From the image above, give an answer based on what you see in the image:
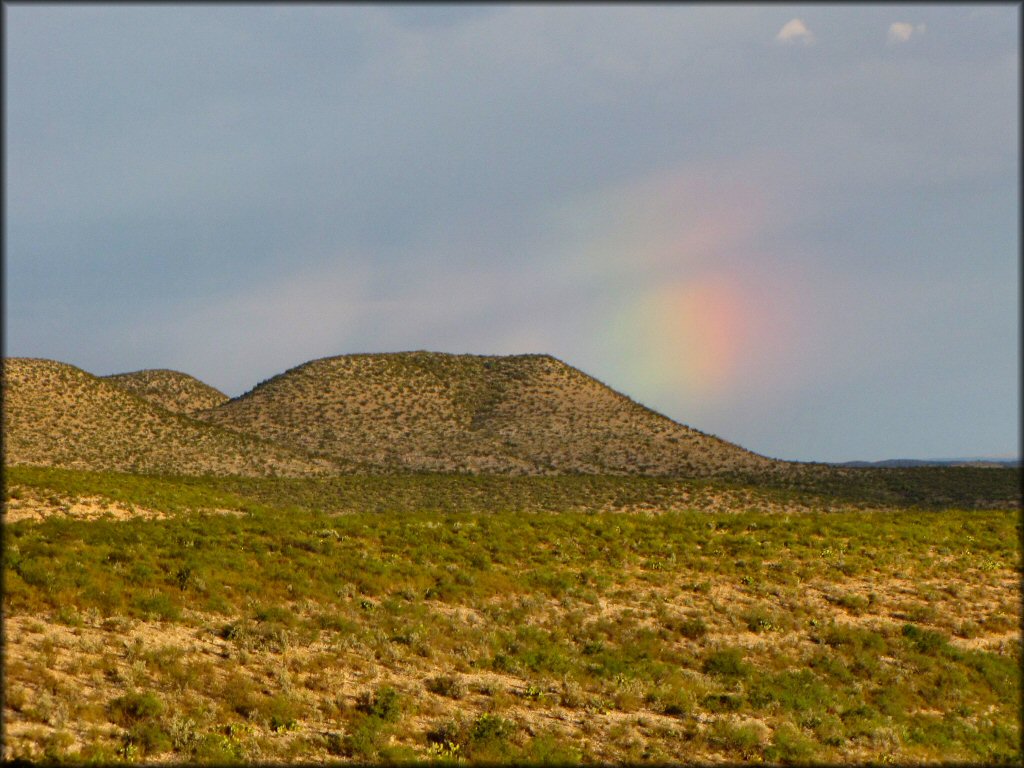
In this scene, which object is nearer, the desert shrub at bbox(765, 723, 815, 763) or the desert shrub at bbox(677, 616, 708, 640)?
the desert shrub at bbox(765, 723, 815, 763)

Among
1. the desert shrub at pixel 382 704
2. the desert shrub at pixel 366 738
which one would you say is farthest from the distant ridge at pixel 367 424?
the desert shrub at pixel 366 738

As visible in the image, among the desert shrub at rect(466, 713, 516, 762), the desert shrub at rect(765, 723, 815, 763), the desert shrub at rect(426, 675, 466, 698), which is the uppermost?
the desert shrub at rect(426, 675, 466, 698)

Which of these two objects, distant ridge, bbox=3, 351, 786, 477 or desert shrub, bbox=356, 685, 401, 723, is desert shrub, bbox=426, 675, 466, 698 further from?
distant ridge, bbox=3, 351, 786, 477

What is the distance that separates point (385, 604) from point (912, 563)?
21.2 meters

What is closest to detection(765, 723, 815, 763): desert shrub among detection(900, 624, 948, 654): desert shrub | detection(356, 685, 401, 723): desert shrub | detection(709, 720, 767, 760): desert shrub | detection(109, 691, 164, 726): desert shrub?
detection(709, 720, 767, 760): desert shrub

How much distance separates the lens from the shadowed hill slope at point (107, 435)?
61.0 metres

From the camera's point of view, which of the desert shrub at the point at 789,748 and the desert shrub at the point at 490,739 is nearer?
the desert shrub at the point at 490,739

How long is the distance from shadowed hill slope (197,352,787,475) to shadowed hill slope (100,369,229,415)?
14.0m

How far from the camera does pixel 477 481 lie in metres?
69.9

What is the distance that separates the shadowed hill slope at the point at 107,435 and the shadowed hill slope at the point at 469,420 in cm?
1055

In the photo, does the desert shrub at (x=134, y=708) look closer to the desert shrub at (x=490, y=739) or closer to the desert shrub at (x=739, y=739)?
the desert shrub at (x=490, y=739)

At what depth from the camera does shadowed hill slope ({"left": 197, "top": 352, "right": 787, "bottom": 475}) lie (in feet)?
268

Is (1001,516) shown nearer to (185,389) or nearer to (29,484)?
(29,484)

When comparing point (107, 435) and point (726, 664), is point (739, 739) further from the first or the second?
point (107, 435)
